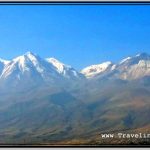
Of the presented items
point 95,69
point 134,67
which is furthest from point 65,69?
point 134,67

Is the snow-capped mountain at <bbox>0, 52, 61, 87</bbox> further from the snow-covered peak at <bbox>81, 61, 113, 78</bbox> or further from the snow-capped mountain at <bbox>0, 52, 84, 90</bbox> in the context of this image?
the snow-covered peak at <bbox>81, 61, 113, 78</bbox>

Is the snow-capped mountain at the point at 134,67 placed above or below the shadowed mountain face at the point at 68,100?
above

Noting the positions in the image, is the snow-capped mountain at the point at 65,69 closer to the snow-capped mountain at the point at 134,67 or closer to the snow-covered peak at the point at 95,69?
the snow-covered peak at the point at 95,69

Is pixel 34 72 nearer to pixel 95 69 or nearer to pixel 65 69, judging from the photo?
pixel 65 69

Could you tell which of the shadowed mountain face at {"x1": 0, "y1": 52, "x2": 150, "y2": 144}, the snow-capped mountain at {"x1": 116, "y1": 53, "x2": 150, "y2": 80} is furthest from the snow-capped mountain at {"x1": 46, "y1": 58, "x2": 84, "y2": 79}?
the snow-capped mountain at {"x1": 116, "y1": 53, "x2": 150, "y2": 80}

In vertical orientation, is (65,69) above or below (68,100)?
above

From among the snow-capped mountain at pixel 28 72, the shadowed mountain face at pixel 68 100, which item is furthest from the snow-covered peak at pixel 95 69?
the snow-capped mountain at pixel 28 72

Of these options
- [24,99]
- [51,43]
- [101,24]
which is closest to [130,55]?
[101,24]
